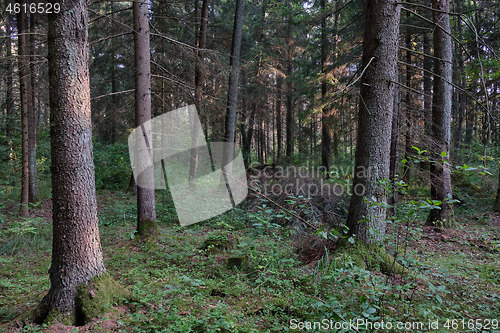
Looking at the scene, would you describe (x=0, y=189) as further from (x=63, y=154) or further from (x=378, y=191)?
(x=378, y=191)

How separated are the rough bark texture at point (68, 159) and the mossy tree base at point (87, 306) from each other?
0.08 ft

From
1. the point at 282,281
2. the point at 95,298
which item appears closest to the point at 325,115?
the point at 282,281

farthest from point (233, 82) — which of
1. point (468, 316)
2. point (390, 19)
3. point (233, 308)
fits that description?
point (468, 316)

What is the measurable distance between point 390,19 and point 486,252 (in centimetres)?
505

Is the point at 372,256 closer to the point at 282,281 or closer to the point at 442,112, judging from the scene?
the point at 282,281

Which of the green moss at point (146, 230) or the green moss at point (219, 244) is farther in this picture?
the green moss at point (146, 230)

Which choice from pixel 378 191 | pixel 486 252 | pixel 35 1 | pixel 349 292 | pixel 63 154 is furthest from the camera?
pixel 35 1

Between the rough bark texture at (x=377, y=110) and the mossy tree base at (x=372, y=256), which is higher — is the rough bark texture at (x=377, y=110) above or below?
above

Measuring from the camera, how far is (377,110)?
4340mm

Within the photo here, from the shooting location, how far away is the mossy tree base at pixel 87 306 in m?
2.87

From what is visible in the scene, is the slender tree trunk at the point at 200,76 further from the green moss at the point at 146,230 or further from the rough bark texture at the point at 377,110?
the rough bark texture at the point at 377,110

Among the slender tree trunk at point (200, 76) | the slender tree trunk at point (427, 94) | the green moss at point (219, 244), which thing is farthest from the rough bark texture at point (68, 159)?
the slender tree trunk at point (200, 76)

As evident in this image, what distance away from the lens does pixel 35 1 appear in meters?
7.36

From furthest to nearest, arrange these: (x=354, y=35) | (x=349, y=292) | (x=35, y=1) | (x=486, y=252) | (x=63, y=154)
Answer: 1. (x=354, y=35)
2. (x=35, y=1)
3. (x=486, y=252)
4. (x=349, y=292)
5. (x=63, y=154)
